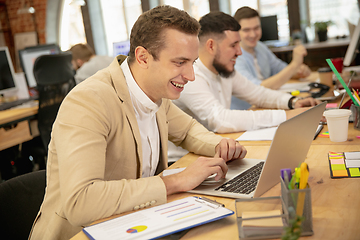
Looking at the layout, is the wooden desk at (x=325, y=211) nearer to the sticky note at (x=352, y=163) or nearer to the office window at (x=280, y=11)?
the sticky note at (x=352, y=163)

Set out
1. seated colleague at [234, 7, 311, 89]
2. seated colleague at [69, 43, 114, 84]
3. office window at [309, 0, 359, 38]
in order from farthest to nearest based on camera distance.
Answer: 1. office window at [309, 0, 359, 38]
2. seated colleague at [69, 43, 114, 84]
3. seated colleague at [234, 7, 311, 89]

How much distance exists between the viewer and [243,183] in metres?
1.04

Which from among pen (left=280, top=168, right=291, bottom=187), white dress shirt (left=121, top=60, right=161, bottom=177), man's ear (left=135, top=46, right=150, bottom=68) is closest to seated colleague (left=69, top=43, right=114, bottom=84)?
white dress shirt (left=121, top=60, right=161, bottom=177)

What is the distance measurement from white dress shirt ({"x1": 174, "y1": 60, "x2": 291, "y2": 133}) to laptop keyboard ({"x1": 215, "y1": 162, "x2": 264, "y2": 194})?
1.95ft

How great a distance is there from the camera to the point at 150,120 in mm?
1337

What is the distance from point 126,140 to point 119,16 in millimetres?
6896

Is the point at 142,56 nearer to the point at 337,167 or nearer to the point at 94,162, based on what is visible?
the point at 94,162

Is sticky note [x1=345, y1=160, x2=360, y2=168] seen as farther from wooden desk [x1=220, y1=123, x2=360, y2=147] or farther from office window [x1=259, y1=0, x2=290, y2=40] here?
office window [x1=259, y1=0, x2=290, y2=40]

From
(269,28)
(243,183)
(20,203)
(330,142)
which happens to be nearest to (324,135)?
(330,142)

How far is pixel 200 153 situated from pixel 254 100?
99cm

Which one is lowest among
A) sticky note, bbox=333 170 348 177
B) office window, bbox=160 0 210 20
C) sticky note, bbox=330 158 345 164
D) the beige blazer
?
sticky note, bbox=330 158 345 164

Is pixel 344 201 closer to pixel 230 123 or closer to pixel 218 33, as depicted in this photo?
pixel 230 123

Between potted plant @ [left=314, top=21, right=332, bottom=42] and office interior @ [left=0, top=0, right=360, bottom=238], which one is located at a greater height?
office interior @ [left=0, top=0, right=360, bottom=238]

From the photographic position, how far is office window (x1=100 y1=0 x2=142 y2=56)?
24.3ft
